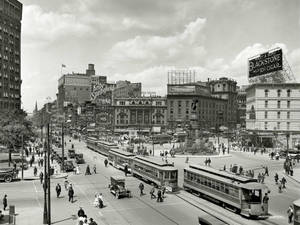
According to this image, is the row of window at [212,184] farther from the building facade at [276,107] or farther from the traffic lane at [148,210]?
the building facade at [276,107]

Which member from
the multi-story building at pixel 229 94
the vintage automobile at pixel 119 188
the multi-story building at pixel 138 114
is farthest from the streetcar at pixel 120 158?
the multi-story building at pixel 229 94

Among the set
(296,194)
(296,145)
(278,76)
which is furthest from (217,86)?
(296,194)

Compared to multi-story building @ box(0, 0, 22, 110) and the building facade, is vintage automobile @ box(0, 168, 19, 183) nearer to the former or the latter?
the building facade

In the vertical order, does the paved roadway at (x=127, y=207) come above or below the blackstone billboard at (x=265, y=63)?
below

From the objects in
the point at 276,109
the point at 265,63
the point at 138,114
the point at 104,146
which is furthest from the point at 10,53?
the point at 276,109

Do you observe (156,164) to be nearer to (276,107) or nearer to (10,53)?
(276,107)

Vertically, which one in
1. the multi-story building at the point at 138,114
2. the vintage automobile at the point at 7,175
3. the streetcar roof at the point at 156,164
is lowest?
the vintage automobile at the point at 7,175

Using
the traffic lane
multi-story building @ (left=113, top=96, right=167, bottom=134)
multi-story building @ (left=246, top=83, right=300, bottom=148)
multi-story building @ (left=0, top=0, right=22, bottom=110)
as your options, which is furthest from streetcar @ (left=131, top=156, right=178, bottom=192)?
multi-story building @ (left=113, top=96, right=167, bottom=134)
